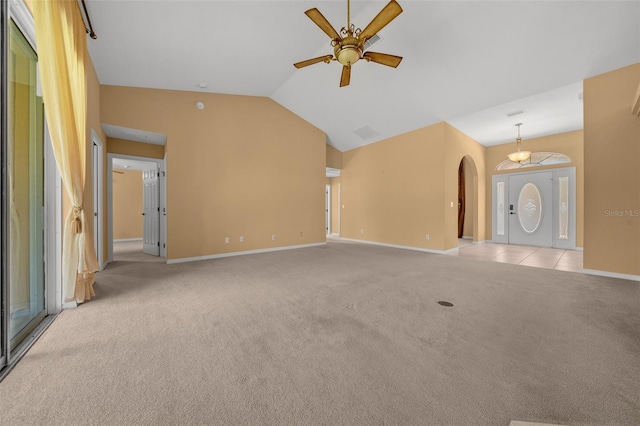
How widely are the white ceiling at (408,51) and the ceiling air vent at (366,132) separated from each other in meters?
1.12

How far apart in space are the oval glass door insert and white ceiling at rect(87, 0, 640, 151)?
188 cm

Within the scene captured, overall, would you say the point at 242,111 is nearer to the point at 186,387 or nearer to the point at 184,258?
the point at 184,258

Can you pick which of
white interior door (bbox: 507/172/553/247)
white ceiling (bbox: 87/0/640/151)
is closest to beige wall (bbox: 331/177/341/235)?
white ceiling (bbox: 87/0/640/151)

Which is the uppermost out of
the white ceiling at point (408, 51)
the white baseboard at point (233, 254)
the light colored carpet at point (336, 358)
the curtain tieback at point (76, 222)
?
the white ceiling at point (408, 51)

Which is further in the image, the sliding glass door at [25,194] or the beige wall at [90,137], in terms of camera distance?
the beige wall at [90,137]

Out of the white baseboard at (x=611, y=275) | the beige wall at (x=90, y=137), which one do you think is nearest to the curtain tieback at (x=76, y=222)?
the beige wall at (x=90, y=137)

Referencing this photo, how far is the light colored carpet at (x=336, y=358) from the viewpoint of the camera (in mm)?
1272

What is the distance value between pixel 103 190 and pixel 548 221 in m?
10.6

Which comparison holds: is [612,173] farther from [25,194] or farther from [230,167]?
[25,194]

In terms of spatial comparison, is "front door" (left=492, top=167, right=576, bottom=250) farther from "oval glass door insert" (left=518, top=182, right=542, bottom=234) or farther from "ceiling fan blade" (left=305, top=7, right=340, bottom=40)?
"ceiling fan blade" (left=305, top=7, right=340, bottom=40)

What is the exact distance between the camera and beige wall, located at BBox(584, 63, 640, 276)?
3592 mm

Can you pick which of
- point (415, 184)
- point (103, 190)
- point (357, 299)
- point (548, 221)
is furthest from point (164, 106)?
point (548, 221)

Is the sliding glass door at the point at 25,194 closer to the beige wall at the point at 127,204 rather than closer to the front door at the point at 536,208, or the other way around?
the beige wall at the point at 127,204

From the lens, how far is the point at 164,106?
4918mm
